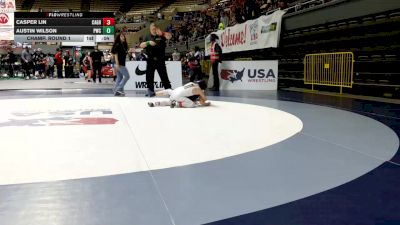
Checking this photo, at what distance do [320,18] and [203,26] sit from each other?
16058 millimetres

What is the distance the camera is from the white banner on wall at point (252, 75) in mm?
13070

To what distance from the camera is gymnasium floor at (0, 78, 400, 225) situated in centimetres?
203

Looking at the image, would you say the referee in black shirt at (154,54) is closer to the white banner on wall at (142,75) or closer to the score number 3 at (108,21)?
the white banner on wall at (142,75)

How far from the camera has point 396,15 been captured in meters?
8.77

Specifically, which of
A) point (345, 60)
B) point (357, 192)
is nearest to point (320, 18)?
point (345, 60)

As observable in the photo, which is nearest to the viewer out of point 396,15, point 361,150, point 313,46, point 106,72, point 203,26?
point 361,150

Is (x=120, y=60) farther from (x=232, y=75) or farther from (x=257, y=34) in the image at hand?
(x=257, y=34)

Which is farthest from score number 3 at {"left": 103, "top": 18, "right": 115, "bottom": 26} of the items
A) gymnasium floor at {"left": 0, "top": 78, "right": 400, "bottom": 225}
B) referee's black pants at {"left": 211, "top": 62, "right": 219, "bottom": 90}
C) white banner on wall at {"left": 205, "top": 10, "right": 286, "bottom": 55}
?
gymnasium floor at {"left": 0, "top": 78, "right": 400, "bottom": 225}

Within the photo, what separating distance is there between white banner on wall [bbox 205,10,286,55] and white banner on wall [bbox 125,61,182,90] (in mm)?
3065

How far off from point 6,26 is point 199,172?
13.4 meters

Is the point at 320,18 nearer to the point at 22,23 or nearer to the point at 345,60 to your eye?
the point at 345,60

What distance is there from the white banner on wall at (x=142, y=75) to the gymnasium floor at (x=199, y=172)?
7414 mm
